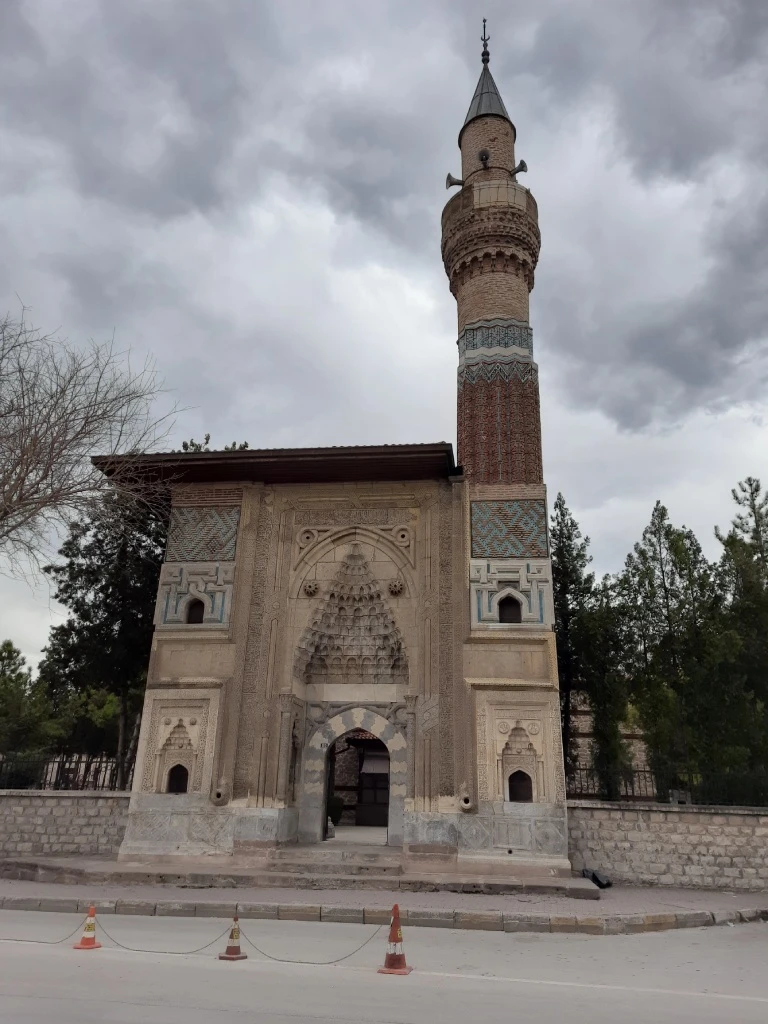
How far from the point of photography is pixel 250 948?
5.17 metres

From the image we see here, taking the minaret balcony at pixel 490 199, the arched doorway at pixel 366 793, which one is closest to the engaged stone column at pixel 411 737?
the arched doorway at pixel 366 793

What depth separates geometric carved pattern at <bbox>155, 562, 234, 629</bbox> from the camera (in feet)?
36.1

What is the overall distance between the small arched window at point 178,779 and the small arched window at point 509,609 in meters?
5.12

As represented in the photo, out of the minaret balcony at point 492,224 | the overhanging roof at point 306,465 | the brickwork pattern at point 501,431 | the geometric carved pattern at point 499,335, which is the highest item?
the minaret balcony at point 492,224

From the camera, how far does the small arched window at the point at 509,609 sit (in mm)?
10609

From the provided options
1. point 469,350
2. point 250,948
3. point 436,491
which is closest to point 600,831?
point 436,491

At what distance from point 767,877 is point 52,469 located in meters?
10.3

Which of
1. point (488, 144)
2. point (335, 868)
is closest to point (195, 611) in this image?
point (335, 868)

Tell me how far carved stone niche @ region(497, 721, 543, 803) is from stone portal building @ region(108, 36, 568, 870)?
19 mm

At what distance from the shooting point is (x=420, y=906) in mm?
7250

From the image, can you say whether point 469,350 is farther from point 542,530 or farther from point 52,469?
point 52,469

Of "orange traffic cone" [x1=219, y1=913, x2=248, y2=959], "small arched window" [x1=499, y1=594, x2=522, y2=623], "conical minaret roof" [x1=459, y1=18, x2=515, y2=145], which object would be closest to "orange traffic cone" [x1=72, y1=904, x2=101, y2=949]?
"orange traffic cone" [x1=219, y1=913, x2=248, y2=959]

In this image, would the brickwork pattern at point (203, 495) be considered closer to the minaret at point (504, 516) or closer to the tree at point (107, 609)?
the tree at point (107, 609)

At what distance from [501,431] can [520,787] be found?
6029 mm
